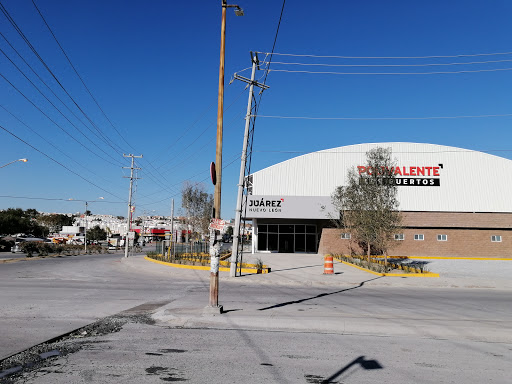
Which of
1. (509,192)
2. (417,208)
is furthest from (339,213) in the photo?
(509,192)

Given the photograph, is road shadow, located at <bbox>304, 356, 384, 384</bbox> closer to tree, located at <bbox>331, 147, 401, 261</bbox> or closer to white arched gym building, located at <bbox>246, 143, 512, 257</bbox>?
tree, located at <bbox>331, 147, 401, 261</bbox>

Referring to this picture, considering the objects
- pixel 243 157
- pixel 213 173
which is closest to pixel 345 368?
pixel 213 173

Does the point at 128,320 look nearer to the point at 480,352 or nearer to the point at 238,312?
the point at 238,312

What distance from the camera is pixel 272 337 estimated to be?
7.75 meters

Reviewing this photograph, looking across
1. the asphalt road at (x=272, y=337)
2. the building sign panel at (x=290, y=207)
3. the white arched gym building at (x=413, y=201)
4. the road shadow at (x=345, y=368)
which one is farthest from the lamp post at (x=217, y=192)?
the white arched gym building at (x=413, y=201)

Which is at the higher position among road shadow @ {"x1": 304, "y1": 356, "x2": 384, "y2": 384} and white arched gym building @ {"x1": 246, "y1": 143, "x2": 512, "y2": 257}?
white arched gym building @ {"x1": 246, "y1": 143, "x2": 512, "y2": 257}

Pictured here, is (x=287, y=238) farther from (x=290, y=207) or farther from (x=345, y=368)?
(x=345, y=368)

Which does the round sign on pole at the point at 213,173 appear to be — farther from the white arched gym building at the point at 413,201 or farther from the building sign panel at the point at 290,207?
the white arched gym building at the point at 413,201

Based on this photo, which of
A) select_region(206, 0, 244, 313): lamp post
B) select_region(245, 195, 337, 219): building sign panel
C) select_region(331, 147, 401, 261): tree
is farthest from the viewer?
select_region(245, 195, 337, 219): building sign panel

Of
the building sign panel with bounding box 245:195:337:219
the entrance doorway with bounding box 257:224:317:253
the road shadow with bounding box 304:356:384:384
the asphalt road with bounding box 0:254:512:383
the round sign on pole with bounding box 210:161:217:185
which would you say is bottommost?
the asphalt road with bounding box 0:254:512:383

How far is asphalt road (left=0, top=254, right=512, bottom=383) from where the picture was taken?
5594mm

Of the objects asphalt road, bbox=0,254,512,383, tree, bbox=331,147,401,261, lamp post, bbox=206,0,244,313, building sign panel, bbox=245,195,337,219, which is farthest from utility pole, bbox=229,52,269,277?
building sign panel, bbox=245,195,337,219

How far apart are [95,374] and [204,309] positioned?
181 inches

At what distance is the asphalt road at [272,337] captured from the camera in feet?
18.4
